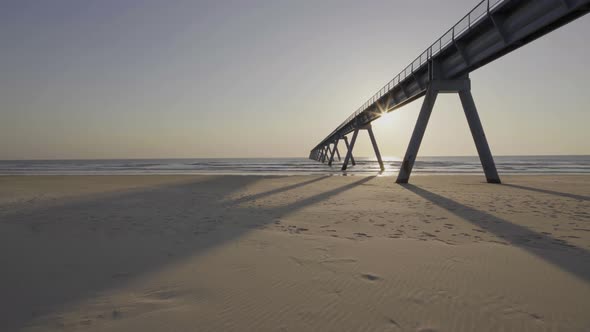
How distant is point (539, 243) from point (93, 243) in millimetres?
7983

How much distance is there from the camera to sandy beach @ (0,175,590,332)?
235cm

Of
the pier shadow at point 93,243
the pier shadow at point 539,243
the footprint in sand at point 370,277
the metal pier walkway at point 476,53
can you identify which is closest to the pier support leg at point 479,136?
the metal pier walkway at point 476,53

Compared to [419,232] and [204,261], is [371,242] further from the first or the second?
[204,261]

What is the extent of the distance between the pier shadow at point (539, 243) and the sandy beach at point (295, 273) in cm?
3

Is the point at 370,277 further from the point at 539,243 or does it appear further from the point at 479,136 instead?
the point at 479,136

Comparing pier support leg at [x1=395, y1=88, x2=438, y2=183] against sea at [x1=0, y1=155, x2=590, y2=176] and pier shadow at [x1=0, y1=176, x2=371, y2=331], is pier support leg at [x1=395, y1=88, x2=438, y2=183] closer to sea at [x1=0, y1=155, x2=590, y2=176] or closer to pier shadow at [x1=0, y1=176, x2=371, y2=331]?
pier shadow at [x1=0, y1=176, x2=371, y2=331]

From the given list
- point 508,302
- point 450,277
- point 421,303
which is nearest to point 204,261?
point 421,303

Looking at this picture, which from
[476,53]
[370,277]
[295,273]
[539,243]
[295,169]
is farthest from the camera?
[295,169]

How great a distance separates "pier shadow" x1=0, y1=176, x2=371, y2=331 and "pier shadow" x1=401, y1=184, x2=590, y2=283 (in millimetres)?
4865

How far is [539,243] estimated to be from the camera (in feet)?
14.8

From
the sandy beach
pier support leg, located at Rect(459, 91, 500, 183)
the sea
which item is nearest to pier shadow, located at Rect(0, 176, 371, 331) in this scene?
the sandy beach

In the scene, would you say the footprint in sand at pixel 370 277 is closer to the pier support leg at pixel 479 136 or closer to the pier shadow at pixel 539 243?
the pier shadow at pixel 539 243

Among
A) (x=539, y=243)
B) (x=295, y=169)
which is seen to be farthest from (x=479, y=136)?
(x=295, y=169)

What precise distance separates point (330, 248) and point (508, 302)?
233cm
